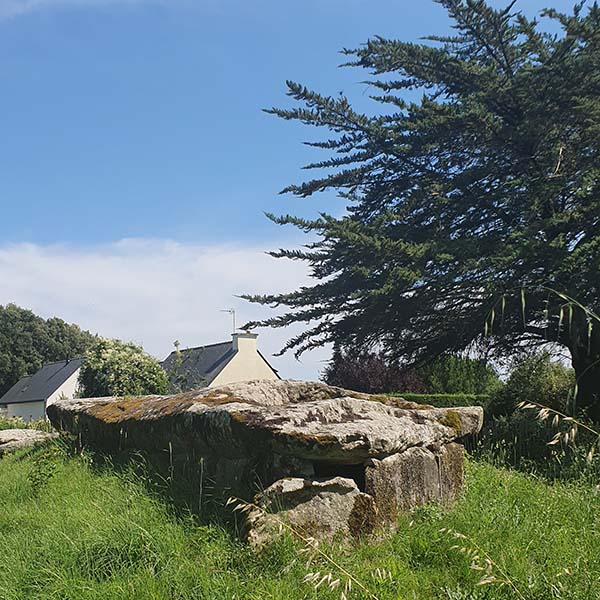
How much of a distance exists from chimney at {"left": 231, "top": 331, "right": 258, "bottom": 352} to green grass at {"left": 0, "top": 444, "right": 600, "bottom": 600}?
2771 cm

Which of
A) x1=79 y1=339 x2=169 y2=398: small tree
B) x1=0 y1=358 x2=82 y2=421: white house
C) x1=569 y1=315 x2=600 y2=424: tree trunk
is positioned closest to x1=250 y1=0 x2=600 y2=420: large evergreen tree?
x1=569 y1=315 x2=600 y2=424: tree trunk

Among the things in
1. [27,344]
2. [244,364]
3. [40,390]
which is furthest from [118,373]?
[27,344]

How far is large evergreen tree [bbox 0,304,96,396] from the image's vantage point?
4909 cm

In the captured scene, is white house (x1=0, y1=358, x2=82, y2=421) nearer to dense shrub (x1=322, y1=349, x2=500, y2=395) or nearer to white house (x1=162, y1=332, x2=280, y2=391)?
white house (x1=162, y1=332, x2=280, y2=391)

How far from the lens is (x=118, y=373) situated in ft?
45.1

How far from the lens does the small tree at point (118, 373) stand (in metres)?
13.6

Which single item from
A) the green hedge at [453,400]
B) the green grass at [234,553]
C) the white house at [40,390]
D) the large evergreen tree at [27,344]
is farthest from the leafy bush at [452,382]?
the large evergreen tree at [27,344]

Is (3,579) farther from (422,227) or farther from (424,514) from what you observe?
(422,227)

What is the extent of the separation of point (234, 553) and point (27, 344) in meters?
50.1

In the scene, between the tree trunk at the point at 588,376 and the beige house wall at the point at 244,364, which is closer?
the tree trunk at the point at 588,376

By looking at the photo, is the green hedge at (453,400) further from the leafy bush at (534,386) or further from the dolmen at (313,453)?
the dolmen at (313,453)

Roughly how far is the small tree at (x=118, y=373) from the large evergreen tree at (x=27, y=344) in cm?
3624

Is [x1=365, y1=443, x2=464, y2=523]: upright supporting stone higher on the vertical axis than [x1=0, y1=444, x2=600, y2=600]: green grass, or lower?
higher

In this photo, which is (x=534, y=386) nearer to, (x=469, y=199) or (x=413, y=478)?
(x=469, y=199)
